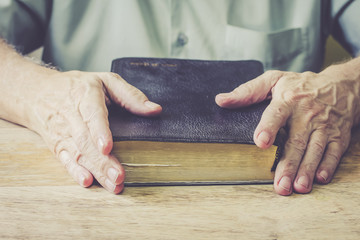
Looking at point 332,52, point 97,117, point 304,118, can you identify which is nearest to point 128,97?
point 97,117

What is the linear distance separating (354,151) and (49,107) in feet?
1.91

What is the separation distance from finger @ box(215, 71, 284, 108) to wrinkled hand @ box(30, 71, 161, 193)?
123 mm

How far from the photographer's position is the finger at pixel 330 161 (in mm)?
509

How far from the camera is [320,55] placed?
3.44 ft

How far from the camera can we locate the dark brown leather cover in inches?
18.6

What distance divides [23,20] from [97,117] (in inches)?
22.4

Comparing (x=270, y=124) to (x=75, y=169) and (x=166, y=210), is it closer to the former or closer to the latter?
(x=166, y=210)

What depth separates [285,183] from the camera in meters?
0.48

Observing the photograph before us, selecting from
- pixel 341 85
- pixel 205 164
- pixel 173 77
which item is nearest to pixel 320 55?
pixel 341 85

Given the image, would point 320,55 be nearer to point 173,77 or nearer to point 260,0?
point 260,0

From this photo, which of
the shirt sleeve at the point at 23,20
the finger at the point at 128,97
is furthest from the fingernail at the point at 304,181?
the shirt sleeve at the point at 23,20

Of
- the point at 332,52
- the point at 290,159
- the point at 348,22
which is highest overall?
the point at 348,22

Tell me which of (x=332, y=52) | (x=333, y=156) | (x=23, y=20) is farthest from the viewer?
(x=332, y=52)

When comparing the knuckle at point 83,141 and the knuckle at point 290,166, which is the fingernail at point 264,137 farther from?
the knuckle at point 83,141
